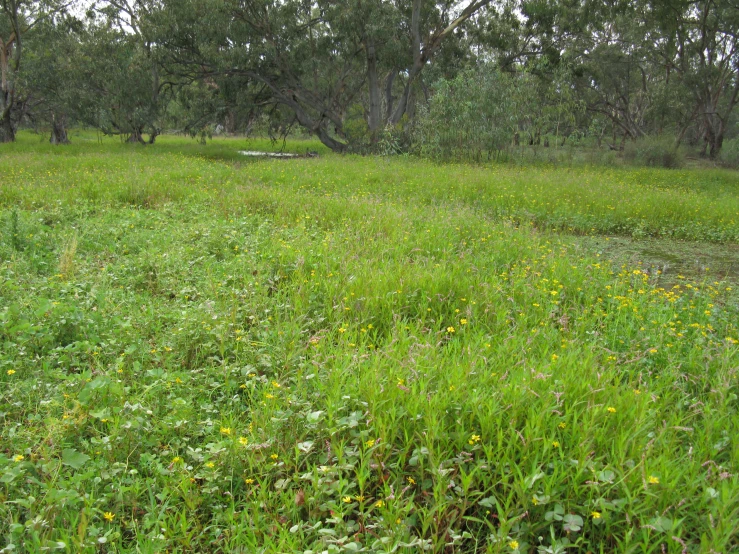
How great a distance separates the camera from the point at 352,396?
2961mm

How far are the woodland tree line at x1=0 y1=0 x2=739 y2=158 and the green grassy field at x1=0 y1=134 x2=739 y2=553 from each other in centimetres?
1340

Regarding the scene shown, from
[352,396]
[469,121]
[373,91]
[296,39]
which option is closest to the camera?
[352,396]

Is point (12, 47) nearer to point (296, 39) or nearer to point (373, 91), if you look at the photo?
point (296, 39)

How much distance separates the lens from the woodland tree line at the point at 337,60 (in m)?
18.8

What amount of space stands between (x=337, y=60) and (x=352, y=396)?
2674 cm

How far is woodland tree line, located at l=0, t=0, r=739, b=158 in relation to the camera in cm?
1881

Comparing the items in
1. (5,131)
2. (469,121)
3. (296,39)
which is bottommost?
(5,131)

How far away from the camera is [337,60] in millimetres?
26922

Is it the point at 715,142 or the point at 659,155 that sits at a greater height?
the point at 715,142

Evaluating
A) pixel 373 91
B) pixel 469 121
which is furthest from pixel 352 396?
pixel 373 91

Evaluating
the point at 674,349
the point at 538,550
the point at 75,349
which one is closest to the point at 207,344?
the point at 75,349

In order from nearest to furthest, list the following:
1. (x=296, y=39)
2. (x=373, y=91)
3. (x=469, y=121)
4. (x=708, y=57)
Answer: (x=469, y=121) < (x=296, y=39) < (x=373, y=91) < (x=708, y=57)

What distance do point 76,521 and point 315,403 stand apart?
1.25 meters

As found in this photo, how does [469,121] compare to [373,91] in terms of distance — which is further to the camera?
[373,91]
